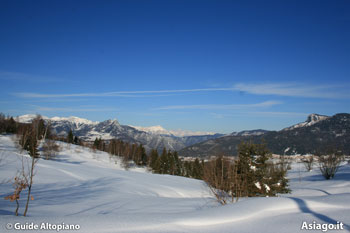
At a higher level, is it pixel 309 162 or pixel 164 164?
pixel 309 162

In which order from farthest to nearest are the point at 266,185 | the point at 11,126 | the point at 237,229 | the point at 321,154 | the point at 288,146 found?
the point at 288,146, the point at 11,126, the point at 321,154, the point at 266,185, the point at 237,229

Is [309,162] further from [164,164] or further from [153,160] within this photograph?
[153,160]

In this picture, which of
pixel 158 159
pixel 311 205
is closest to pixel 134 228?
pixel 311 205

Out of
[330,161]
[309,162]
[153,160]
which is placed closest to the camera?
[330,161]

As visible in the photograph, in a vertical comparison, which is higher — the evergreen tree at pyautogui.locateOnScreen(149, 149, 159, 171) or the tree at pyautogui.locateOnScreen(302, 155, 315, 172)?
the tree at pyautogui.locateOnScreen(302, 155, 315, 172)

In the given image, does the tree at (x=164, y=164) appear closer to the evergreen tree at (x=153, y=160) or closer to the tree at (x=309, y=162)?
the evergreen tree at (x=153, y=160)

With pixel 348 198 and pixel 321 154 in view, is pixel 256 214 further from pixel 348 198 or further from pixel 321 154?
pixel 321 154

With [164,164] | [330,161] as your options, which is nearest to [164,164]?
[164,164]

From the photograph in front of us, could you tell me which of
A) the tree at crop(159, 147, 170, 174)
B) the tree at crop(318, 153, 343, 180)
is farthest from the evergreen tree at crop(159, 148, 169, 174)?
the tree at crop(318, 153, 343, 180)

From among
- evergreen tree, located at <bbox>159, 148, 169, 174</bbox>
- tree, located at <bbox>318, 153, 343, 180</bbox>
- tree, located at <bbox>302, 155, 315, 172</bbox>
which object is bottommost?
evergreen tree, located at <bbox>159, 148, 169, 174</bbox>

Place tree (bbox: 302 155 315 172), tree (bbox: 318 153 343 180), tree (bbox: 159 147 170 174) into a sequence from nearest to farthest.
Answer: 1. tree (bbox: 318 153 343 180)
2. tree (bbox: 302 155 315 172)
3. tree (bbox: 159 147 170 174)

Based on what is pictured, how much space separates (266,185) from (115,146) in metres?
70.9

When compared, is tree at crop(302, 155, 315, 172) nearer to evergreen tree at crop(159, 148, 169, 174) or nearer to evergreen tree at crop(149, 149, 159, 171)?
evergreen tree at crop(159, 148, 169, 174)

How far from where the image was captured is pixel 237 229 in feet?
15.6
